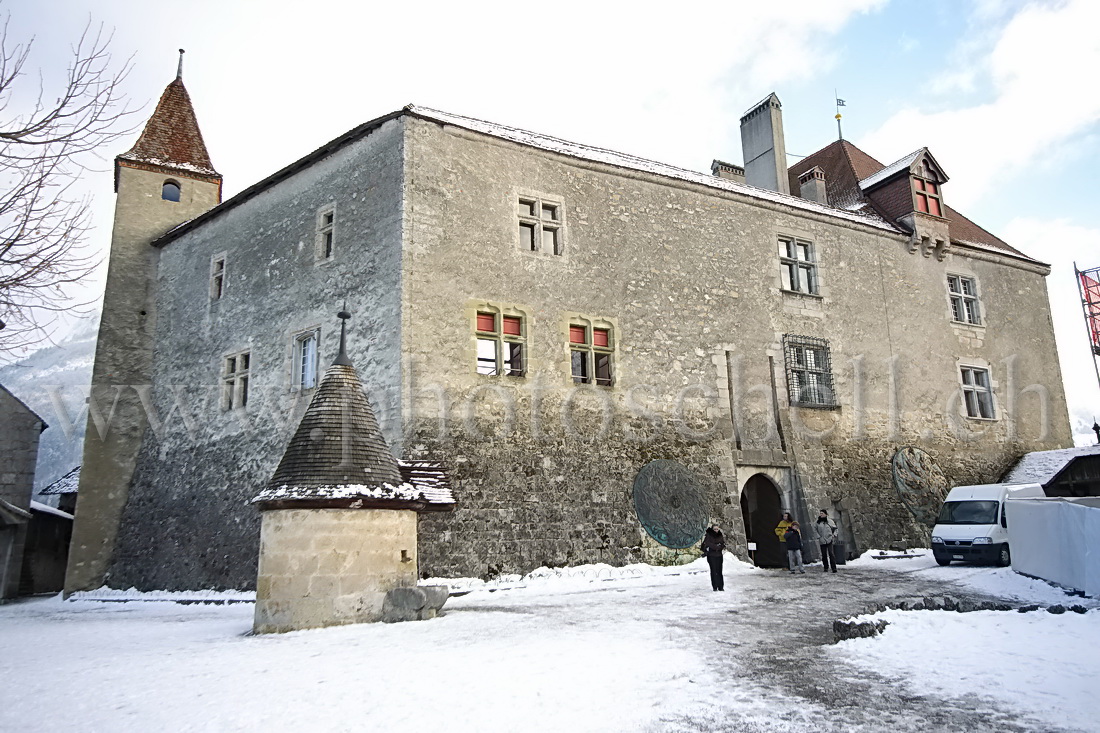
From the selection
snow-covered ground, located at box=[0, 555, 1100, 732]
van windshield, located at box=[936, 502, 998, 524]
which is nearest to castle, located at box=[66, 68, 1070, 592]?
van windshield, located at box=[936, 502, 998, 524]

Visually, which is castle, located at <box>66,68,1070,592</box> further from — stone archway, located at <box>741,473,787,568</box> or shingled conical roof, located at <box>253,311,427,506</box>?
shingled conical roof, located at <box>253,311,427,506</box>

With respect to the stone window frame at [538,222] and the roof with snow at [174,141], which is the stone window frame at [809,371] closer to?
the stone window frame at [538,222]

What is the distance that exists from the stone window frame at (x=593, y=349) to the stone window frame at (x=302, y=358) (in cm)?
493

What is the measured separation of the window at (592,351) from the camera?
15555 millimetres

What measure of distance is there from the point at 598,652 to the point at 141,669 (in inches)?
163

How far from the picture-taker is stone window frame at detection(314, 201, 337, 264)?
1598 cm

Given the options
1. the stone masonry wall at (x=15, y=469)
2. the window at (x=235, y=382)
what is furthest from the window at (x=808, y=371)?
the stone masonry wall at (x=15, y=469)

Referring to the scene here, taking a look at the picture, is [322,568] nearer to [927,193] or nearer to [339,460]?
[339,460]

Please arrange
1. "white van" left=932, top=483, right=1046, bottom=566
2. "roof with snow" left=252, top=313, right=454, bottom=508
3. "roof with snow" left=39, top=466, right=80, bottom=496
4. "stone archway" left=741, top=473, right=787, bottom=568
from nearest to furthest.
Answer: "roof with snow" left=252, top=313, right=454, bottom=508
"white van" left=932, top=483, right=1046, bottom=566
"stone archway" left=741, top=473, right=787, bottom=568
"roof with snow" left=39, top=466, right=80, bottom=496

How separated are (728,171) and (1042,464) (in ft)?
38.3

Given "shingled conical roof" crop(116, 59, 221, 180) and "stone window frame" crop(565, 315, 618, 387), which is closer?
"stone window frame" crop(565, 315, 618, 387)

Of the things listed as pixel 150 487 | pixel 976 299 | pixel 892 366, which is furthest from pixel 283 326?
pixel 976 299

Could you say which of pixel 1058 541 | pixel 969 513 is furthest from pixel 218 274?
pixel 1058 541

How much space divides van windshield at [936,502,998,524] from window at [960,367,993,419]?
19.8ft
